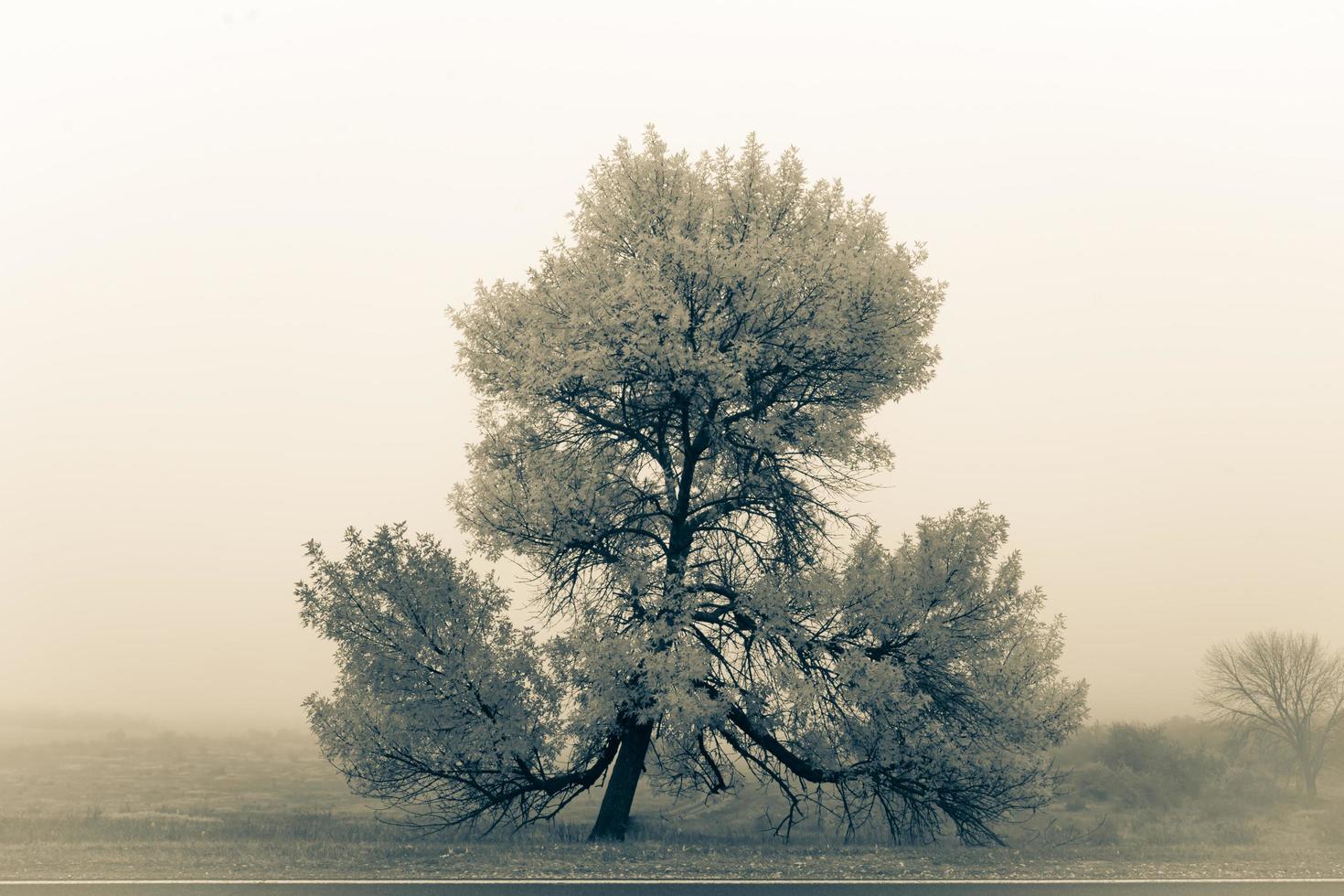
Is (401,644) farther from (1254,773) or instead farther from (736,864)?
(1254,773)

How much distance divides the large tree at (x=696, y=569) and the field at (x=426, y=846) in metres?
1.50

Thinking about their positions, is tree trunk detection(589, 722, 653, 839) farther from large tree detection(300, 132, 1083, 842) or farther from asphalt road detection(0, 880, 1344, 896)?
asphalt road detection(0, 880, 1344, 896)

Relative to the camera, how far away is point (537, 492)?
53.6ft

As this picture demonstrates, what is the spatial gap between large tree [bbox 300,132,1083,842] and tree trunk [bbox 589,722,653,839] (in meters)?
Result: 0.06

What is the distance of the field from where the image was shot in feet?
40.1

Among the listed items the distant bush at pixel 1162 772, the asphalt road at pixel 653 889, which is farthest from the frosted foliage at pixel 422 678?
the distant bush at pixel 1162 772

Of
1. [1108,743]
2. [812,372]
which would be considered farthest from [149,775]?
[1108,743]

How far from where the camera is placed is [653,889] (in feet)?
35.7

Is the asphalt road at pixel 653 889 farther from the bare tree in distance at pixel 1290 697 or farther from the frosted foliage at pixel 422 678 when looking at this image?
the bare tree in distance at pixel 1290 697

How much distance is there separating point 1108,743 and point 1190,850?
22.9 meters

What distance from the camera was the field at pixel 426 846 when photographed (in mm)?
12211

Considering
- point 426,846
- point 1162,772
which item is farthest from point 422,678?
point 1162,772

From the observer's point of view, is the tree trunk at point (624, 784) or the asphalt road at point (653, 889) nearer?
the asphalt road at point (653, 889)

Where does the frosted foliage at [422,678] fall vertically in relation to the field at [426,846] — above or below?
above
